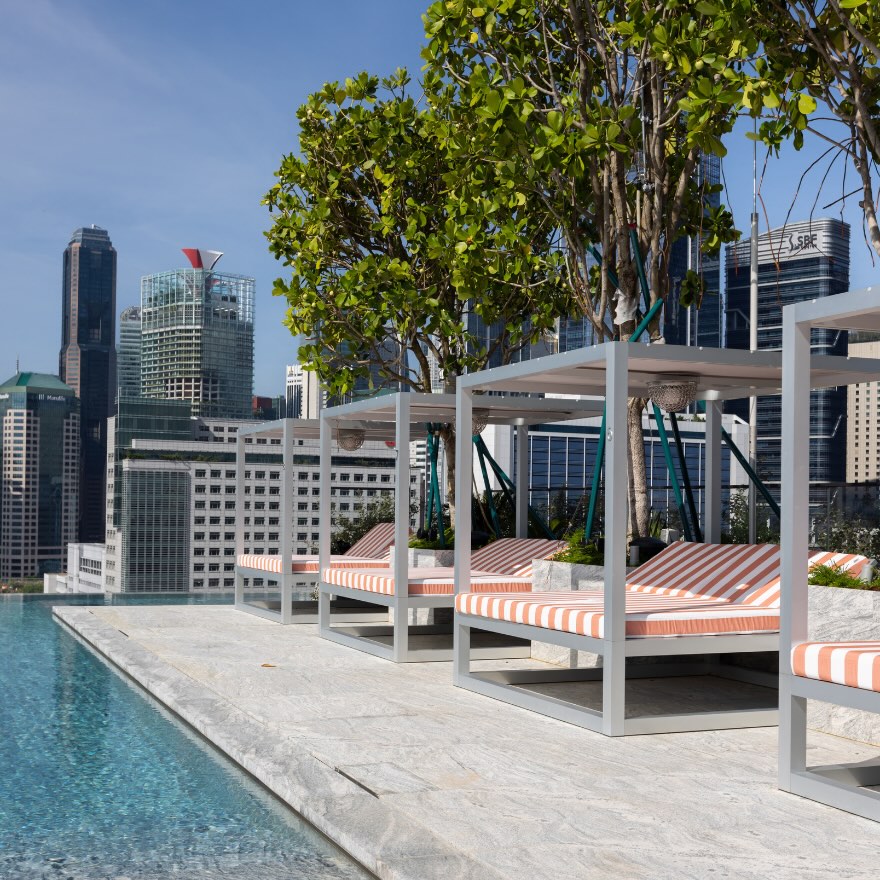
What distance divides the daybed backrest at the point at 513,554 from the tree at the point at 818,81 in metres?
4.62

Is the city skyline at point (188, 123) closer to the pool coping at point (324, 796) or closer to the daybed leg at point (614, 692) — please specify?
the daybed leg at point (614, 692)

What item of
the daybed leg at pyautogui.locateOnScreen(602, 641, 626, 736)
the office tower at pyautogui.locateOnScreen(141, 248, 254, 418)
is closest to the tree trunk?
the daybed leg at pyautogui.locateOnScreen(602, 641, 626, 736)

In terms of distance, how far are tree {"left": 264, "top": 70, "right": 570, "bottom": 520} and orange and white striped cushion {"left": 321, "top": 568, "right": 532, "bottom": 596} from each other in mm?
2821

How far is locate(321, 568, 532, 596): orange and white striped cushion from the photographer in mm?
9117

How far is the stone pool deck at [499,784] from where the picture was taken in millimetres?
3889

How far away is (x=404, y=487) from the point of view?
9.32m

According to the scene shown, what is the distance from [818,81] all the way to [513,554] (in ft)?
17.3

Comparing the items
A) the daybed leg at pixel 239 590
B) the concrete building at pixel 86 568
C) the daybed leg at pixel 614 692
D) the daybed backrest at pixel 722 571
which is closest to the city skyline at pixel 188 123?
the daybed backrest at pixel 722 571

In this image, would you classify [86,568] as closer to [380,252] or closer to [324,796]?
[380,252]

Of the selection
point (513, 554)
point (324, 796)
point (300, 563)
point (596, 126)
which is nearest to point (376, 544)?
point (300, 563)

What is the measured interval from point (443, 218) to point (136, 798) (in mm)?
8581

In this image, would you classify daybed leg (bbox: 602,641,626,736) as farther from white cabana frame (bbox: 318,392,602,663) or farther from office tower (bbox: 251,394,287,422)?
office tower (bbox: 251,394,287,422)

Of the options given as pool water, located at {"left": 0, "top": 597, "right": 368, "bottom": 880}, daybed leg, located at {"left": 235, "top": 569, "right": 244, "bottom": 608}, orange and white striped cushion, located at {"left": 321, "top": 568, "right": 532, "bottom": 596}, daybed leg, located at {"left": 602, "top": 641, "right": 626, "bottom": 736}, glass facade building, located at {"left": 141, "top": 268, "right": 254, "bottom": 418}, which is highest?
glass facade building, located at {"left": 141, "top": 268, "right": 254, "bottom": 418}

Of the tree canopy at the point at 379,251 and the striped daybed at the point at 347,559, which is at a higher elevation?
the tree canopy at the point at 379,251
